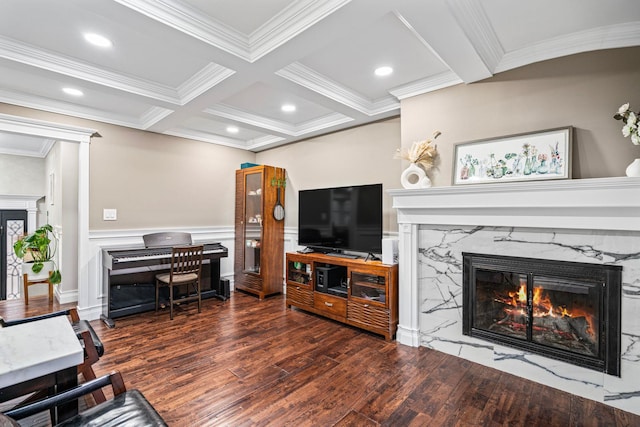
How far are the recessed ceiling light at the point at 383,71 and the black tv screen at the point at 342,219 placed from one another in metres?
1.14

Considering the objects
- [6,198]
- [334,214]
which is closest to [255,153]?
[334,214]

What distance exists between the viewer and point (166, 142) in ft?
14.9

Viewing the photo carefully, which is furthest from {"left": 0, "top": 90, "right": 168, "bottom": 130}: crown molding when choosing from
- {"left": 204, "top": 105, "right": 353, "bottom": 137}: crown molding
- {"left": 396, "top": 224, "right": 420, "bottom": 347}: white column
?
{"left": 396, "top": 224, "right": 420, "bottom": 347}: white column

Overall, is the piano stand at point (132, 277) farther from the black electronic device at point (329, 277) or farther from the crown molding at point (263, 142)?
the crown molding at point (263, 142)

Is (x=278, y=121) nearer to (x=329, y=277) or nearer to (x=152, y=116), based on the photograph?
(x=152, y=116)

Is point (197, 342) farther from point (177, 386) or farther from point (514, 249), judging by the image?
point (514, 249)

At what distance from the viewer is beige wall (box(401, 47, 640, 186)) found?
213cm

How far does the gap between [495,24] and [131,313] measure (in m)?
A: 4.71

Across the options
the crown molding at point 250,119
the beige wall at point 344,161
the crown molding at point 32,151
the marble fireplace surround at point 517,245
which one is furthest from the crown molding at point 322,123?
the crown molding at point 32,151

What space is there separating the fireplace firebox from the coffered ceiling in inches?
63.4

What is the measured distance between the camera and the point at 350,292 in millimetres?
3416

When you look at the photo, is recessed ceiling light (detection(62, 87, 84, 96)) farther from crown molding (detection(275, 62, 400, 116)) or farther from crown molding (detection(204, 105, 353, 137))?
crown molding (detection(275, 62, 400, 116))

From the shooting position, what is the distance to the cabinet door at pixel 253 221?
4805 mm

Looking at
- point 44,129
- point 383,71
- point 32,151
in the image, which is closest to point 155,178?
point 44,129
